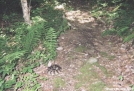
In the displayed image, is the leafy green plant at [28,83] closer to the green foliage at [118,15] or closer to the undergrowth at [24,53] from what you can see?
the undergrowth at [24,53]

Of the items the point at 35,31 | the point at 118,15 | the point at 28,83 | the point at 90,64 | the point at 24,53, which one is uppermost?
the point at 118,15

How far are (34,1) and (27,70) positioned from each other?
6.78m

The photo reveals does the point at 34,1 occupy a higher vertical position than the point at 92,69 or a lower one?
higher

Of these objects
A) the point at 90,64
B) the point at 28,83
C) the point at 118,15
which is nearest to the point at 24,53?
the point at 28,83

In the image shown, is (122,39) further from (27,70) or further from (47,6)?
(47,6)

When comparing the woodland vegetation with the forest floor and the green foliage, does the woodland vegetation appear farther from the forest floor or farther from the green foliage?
the forest floor

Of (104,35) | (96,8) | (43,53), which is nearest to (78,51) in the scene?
(43,53)

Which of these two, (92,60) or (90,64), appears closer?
(90,64)

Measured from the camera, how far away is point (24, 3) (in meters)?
8.39

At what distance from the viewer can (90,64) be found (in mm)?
6500

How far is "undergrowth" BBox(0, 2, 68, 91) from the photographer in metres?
5.69

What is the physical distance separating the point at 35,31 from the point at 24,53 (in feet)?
3.77

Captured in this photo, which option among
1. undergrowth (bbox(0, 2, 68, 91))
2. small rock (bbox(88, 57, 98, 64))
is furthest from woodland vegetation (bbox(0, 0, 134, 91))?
small rock (bbox(88, 57, 98, 64))

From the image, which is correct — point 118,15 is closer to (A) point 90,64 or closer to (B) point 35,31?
(A) point 90,64
